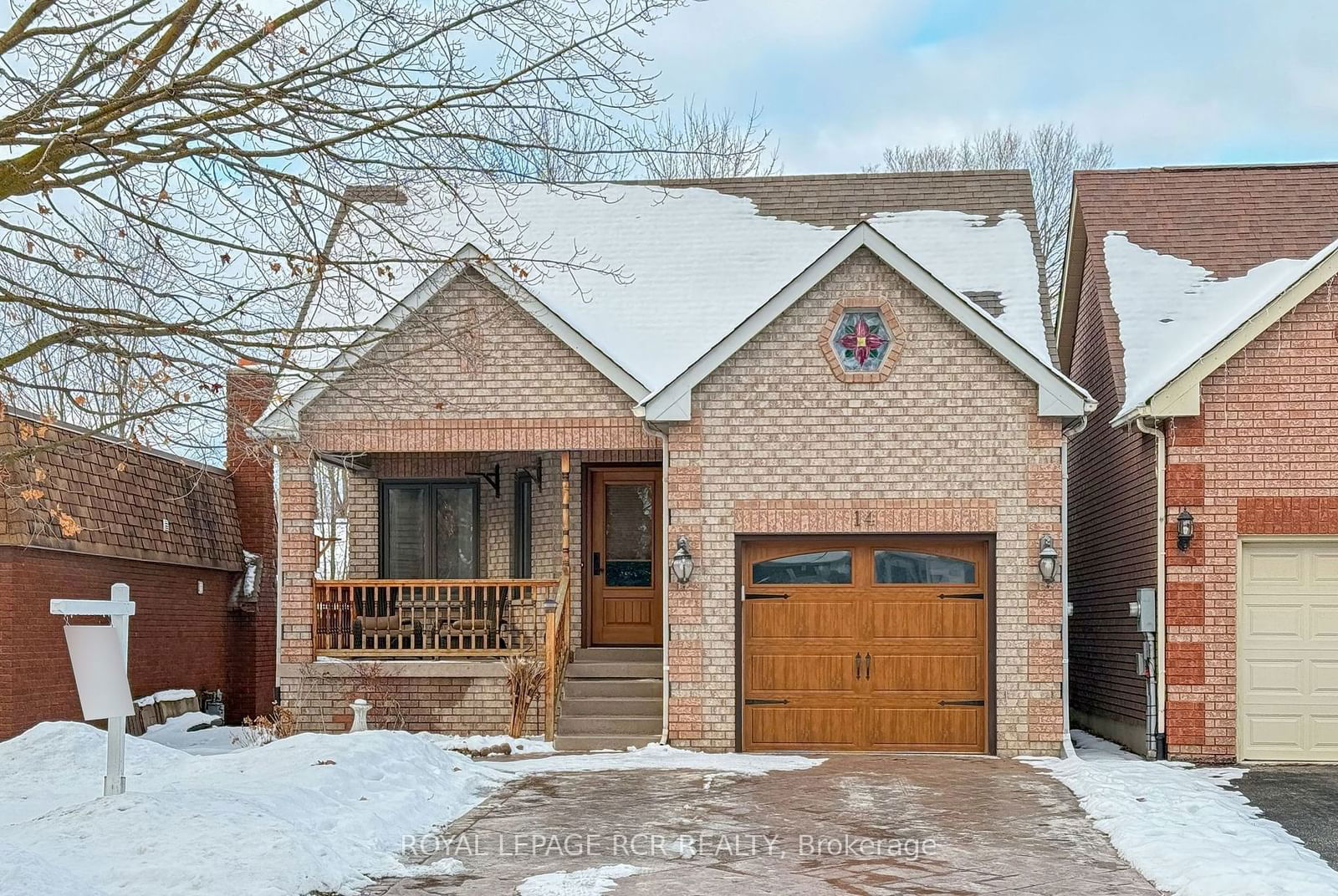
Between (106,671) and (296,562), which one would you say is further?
(296,562)

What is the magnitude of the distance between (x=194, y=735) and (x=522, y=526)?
509 centimetres

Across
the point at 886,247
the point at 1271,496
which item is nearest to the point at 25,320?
the point at 886,247

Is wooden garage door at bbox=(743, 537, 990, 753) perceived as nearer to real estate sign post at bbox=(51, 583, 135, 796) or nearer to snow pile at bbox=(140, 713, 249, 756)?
snow pile at bbox=(140, 713, 249, 756)

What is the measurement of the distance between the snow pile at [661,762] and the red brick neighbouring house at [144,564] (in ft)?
14.3

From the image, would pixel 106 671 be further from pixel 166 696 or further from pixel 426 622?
pixel 166 696

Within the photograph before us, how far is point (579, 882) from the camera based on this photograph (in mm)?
8930

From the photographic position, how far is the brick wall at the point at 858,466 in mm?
15297

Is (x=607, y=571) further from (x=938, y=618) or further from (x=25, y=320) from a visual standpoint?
(x=25, y=320)

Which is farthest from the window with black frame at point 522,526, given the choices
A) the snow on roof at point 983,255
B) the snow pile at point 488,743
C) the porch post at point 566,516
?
the snow on roof at point 983,255

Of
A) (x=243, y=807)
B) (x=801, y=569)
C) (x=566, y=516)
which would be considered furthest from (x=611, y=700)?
(x=243, y=807)

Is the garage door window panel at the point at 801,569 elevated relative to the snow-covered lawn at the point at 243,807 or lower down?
elevated

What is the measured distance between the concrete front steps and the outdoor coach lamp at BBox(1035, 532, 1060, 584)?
4486 millimetres

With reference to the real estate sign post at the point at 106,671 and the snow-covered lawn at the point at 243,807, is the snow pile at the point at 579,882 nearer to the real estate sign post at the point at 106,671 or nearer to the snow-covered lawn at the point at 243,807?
the snow-covered lawn at the point at 243,807

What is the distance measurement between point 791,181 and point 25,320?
13.2 metres
